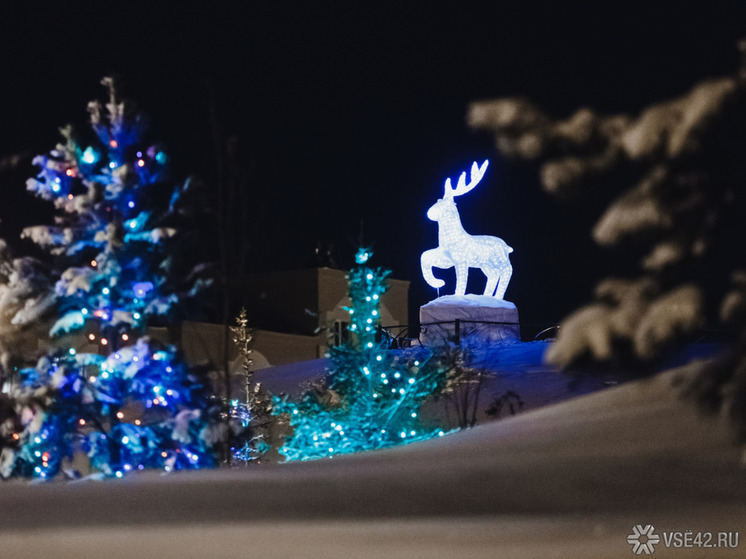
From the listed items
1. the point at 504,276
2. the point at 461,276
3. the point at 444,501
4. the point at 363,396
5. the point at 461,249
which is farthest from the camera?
the point at 504,276

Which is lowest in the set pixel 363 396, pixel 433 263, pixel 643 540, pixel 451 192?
pixel 643 540

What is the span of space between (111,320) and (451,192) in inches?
625

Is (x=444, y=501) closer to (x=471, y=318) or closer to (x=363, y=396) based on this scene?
(x=363, y=396)

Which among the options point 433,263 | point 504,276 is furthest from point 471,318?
point 433,263

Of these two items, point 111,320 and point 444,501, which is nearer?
point 444,501

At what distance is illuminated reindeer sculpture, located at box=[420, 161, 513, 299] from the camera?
1252 inches

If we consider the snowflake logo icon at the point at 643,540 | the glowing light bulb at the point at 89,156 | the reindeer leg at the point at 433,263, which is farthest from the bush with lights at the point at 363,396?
the snowflake logo icon at the point at 643,540

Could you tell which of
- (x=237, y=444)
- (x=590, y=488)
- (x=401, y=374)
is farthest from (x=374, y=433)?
(x=590, y=488)

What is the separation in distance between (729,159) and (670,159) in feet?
1.30

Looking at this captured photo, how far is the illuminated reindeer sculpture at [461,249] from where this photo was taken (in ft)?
104

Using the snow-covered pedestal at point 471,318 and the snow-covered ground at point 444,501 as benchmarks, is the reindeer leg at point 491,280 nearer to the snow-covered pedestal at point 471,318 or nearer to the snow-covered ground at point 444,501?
the snow-covered pedestal at point 471,318

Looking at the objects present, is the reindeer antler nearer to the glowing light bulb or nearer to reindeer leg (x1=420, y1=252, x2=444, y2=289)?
reindeer leg (x1=420, y1=252, x2=444, y2=289)

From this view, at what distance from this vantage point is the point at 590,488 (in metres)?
12.7

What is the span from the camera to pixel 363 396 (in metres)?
22.4
